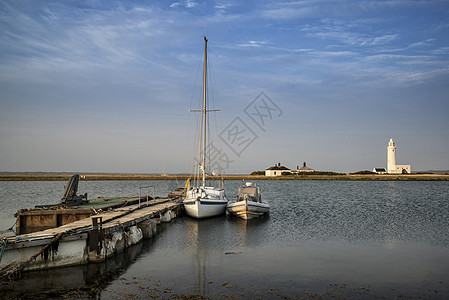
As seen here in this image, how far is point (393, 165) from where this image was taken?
14012 centimetres

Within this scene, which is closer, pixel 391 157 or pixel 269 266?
pixel 269 266

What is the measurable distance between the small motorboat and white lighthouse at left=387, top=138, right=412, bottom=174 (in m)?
122

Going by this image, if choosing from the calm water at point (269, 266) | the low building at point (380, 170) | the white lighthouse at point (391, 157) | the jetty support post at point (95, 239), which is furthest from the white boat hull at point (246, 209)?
the low building at point (380, 170)

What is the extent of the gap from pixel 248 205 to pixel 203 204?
13.1ft

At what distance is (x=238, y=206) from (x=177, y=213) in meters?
5.86

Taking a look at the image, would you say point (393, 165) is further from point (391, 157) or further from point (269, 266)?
point (269, 266)

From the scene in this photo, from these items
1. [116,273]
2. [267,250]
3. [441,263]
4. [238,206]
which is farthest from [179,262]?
[238,206]

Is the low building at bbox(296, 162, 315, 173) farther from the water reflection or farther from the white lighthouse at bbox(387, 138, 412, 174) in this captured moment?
the water reflection

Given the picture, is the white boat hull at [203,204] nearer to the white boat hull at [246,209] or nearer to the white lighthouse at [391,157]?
the white boat hull at [246,209]

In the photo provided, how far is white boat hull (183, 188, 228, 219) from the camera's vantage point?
28.0 metres

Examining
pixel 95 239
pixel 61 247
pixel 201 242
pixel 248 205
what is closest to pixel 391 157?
pixel 248 205

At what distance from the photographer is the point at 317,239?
68.6ft

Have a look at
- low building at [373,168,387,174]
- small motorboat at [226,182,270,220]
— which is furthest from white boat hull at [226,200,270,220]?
low building at [373,168,387,174]

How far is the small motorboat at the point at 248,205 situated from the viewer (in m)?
29.0
